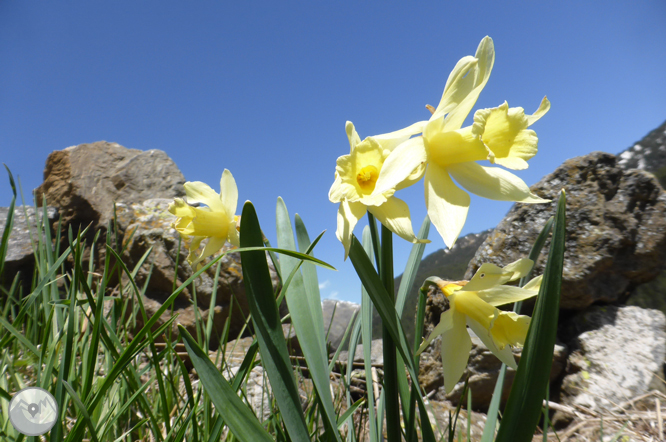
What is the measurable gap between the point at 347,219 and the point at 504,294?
262 mm

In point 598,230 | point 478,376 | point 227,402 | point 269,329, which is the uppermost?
point 598,230

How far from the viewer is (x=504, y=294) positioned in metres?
0.51

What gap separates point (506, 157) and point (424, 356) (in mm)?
2127

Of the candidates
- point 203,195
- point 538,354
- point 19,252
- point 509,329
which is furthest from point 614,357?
point 19,252

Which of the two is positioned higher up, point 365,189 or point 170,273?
point 365,189

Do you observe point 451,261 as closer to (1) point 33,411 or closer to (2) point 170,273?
(2) point 170,273

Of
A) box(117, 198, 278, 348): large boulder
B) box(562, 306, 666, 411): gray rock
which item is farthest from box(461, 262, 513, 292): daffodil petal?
box(117, 198, 278, 348): large boulder

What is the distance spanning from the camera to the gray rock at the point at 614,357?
198 cm

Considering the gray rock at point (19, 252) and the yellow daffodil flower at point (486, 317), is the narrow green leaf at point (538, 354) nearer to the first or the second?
the yellow daffodil flower at point (486, 317)

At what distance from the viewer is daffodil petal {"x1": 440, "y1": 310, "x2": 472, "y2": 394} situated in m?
0.54

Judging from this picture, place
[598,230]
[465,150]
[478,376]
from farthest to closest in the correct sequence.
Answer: [598,230] < [478,376] < [465,150]

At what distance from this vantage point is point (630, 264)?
238 cm

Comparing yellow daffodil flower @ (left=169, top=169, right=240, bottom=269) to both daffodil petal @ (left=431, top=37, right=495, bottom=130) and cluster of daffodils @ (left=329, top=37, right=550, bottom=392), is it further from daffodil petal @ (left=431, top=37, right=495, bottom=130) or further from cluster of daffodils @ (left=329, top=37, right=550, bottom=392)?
daffodil petal @ (left=431, top=37, right=495, bottom=130)

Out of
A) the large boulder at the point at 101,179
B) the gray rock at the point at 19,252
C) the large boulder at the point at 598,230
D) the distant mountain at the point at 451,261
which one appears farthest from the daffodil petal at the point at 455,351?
the large boulder at the point at 101,179
